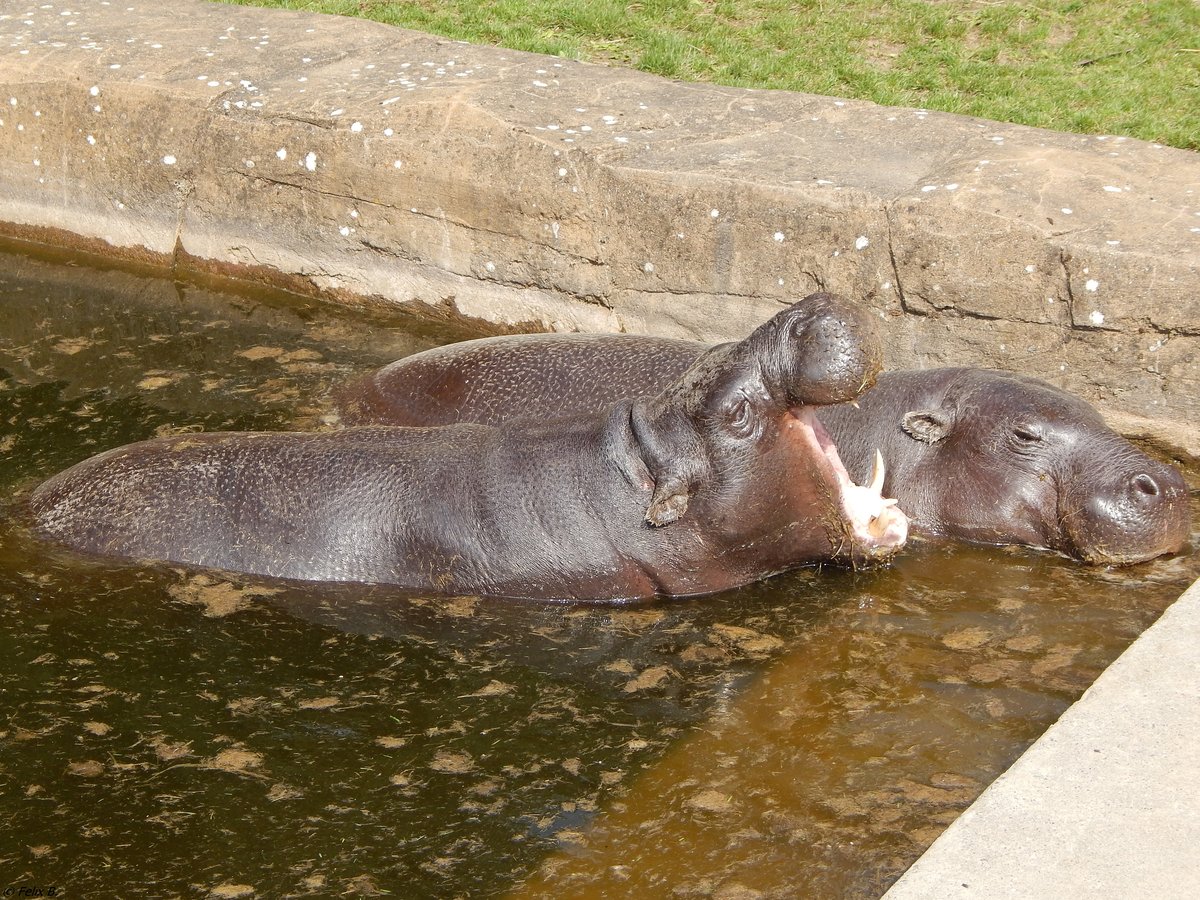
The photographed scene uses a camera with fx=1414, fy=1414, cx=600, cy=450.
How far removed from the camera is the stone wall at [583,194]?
703 cm

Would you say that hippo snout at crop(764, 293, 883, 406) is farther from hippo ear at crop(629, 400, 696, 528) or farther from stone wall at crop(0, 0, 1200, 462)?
stone wall at crop(0, 0, 1200, 462)

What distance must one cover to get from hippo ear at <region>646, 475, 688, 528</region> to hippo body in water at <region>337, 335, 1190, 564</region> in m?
1.12

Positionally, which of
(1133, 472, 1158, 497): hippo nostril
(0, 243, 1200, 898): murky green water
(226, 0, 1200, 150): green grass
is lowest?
(0, 243, 1200, 898): murky green water

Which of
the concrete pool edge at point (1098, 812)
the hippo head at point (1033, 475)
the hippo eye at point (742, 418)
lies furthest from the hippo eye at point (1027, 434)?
the concrete pool edge at point (1098, 812)

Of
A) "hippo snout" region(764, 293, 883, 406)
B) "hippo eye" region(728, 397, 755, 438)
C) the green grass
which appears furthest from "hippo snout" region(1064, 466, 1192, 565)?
the green grass

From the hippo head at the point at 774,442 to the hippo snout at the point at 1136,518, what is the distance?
908 millimetres

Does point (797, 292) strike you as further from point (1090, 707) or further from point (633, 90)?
point (1090, 707)

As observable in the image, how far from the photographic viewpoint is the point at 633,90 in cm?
898

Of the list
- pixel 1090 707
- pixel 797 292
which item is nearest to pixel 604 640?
pixel 1090 707

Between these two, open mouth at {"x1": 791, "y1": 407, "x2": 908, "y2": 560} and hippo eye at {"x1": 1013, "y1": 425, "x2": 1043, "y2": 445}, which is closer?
open mouth at {"x1": 791, "y1": 407, "x2": 908, "y2": 560}

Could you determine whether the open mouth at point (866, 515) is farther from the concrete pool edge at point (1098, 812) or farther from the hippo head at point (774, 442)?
the concrete pool edge at point (1098, 812)

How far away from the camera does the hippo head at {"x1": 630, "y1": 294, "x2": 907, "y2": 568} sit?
5.61 meters

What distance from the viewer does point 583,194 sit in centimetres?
808

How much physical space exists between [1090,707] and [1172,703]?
0.23m
